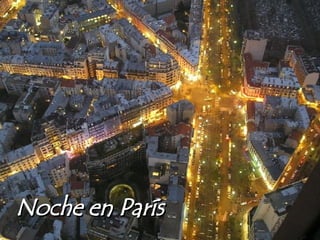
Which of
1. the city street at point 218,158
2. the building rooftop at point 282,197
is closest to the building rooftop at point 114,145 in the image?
the city street at point 218,158

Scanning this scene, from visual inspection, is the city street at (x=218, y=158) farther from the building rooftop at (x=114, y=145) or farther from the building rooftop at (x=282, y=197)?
the building rooftop at (x=114, y=145)

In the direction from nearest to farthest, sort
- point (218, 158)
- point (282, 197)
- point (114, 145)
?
point (282, 197) → point (114, 145) → point (218, 158)

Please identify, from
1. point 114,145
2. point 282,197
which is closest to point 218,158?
point 282,197

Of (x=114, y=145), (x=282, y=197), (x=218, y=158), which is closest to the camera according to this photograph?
(x=282, y=197)

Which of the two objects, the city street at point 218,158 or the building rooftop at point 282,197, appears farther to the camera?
the city street at point 218,158

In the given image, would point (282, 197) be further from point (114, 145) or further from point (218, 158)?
point (114, 145)

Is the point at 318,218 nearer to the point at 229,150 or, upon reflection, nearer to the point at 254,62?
the point at 229,150

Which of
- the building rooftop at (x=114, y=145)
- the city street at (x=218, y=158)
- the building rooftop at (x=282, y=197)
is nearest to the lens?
the building rooftop at (x=282, y=197)

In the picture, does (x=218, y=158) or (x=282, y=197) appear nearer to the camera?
(x=282, y=197)

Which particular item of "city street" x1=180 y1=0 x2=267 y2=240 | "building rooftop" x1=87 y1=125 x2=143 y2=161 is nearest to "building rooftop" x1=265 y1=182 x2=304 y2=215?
"city street" x1=180 y1=0 x2=267 y2=240

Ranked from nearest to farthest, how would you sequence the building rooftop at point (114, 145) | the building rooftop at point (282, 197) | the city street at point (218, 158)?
the building rooftop at point (282, 197), the city street at point (218, 158), the building rooftop at point (114, 145)

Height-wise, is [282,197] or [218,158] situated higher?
[282,197]
